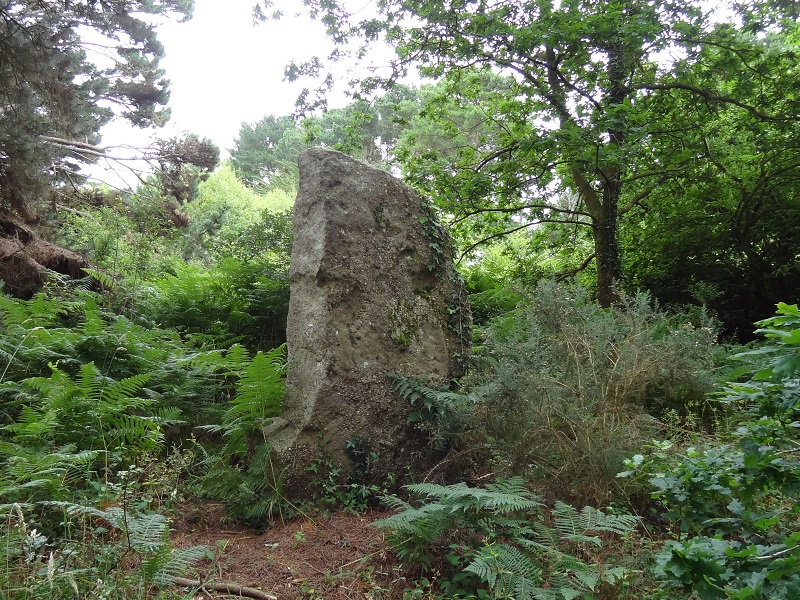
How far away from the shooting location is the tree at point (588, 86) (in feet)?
20.2

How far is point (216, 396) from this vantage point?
4.77 metres

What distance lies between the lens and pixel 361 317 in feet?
13.4

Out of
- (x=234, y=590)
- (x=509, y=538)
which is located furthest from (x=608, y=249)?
(x=234, y=590)

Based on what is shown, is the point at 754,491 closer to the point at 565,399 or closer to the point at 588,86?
the point at 565,399

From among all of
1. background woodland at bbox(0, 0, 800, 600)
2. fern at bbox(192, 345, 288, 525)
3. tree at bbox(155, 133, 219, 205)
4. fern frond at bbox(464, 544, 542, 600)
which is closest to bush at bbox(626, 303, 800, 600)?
background woodland at bbox(0, 0, 800, 600)

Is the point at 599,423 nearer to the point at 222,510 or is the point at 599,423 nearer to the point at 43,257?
the point at 222,510

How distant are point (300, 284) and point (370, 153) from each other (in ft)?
76.9

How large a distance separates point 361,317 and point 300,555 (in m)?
1.72

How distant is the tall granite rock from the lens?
12.4 ft

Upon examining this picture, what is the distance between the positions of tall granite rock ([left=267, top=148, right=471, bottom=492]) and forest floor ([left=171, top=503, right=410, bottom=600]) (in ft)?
1.33

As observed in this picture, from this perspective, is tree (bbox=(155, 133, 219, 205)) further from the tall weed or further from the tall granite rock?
the tall weed

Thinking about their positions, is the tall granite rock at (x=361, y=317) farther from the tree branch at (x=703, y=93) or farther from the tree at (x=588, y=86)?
the tree branch at (x=703, y=93)

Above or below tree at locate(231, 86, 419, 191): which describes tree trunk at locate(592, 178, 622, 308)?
below

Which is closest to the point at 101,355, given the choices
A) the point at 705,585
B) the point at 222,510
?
the point at 222,510
